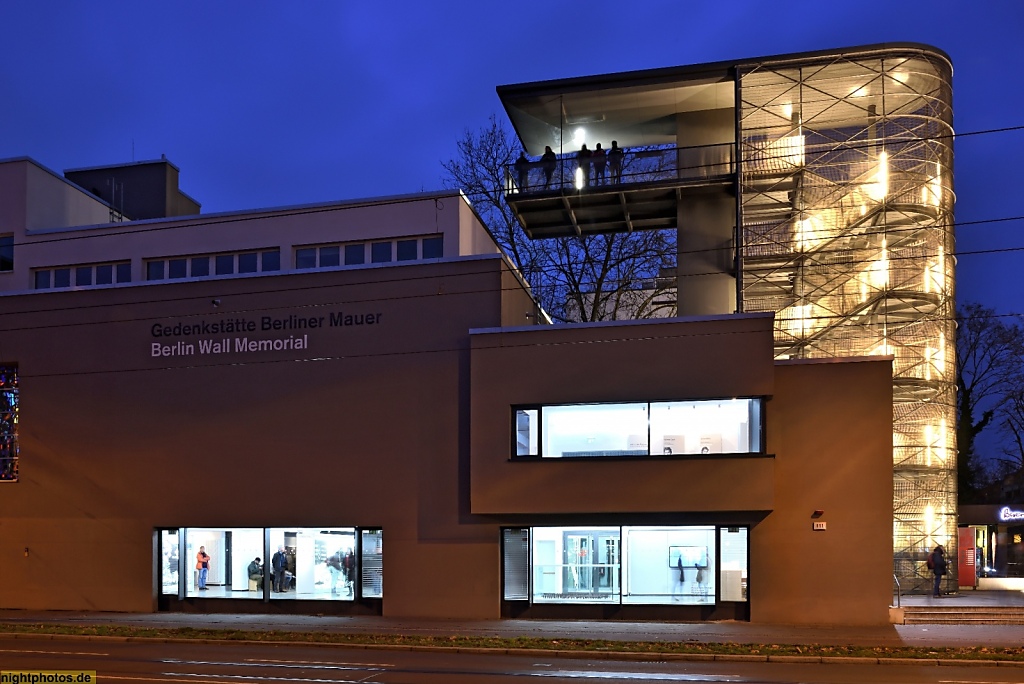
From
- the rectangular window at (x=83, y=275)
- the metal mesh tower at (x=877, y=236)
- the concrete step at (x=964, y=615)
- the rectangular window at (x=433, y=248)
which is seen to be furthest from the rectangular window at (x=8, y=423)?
the concrete step at (x=964, y=615)

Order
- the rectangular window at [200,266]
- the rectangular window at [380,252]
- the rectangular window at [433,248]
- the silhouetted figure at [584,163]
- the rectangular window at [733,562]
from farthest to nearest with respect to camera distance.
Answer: the silhouetted figure at [584,163] < the rectangular window at [200,266] < the rectangular window at [380,252] < the rectangular window at [433,248] < the rectangular window at [733,562]

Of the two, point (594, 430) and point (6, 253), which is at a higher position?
point (6, 253)

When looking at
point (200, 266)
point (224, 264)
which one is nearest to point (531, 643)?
point (224, 264)

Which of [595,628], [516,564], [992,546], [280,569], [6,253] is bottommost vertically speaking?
[992,546]

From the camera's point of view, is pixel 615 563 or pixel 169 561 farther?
pixel 169 561

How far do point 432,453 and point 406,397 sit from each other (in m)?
1.61

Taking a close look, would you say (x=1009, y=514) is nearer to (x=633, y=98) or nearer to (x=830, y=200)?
(x=830, y=200)

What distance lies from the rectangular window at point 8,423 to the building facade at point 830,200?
17.2m

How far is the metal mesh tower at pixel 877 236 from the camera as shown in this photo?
→ 28438mm

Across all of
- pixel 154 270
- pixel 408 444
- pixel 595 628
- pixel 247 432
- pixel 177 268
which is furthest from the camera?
pixel 154 270

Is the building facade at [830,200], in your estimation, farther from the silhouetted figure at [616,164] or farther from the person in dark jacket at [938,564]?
the person in dark jacket at [938,564]

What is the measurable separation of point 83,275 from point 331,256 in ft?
27.5

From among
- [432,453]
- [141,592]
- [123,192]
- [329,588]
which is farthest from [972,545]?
[123,192]

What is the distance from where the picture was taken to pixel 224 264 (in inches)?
1102
